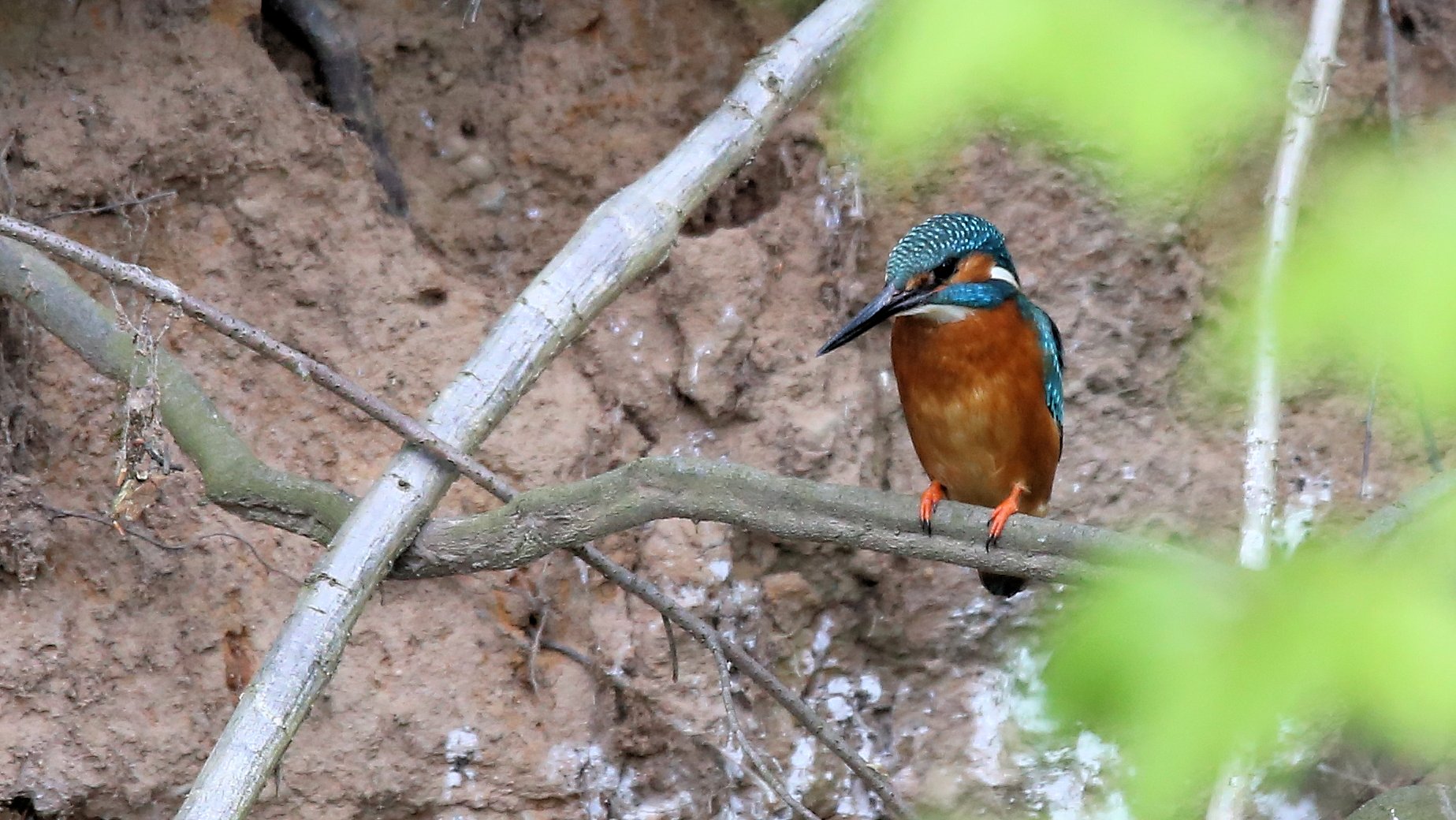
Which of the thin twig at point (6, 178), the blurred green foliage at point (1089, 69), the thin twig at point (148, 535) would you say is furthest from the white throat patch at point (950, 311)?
the blurred green foliage at point (1089, 69)

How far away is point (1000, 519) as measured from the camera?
2.30 meters

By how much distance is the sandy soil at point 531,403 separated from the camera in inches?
107

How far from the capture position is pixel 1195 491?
3168 millimetres

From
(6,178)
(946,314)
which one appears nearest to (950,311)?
(946,314)

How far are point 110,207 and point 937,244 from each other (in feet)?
5.14

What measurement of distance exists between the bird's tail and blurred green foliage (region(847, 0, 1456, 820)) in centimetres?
197

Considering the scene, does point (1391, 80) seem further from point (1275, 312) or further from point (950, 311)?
point (1275, 312)

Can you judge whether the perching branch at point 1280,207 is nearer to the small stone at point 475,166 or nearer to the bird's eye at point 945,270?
the bird's eye at point 945,270

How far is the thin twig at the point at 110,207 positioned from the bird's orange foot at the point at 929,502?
1567 mm

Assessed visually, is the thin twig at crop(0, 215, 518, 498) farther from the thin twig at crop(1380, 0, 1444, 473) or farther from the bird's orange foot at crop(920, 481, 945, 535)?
the thin twig at crop(1380, 0, 1444, 473)

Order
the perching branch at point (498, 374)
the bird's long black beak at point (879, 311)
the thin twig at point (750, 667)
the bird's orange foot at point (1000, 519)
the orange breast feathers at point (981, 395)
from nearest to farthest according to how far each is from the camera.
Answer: the perching branch at point (498, 374) → the bird's orange foot at point (1000, 519) → the bird's long black beak at point (879, 311) → the thin twig at point (750, 667) → the orange breast feathers at point (981, 395)

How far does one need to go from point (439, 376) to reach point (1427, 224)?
95.5 inches

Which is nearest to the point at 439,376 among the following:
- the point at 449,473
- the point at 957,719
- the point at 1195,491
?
the point at 449,473

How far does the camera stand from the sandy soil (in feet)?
8.93
